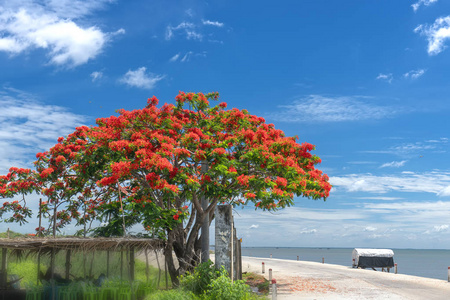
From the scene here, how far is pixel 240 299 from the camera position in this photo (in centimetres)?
1493

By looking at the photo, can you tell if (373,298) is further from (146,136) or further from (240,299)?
(146,136)

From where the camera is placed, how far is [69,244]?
14.4 meters

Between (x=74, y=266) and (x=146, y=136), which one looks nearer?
(x=74, y=266)

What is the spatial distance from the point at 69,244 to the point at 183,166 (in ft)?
21.8

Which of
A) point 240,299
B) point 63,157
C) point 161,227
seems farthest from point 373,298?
point 63,157

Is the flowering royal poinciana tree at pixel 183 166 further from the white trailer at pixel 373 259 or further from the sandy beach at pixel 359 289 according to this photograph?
the white trailer at pixel 373 259

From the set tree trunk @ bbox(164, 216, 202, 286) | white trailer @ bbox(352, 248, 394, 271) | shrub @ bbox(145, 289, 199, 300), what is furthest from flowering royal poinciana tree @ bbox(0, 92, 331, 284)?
white trailer @ bbox(352, 248, 394, 271)

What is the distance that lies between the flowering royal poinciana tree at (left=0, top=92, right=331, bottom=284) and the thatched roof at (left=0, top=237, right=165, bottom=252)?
98.9 inches

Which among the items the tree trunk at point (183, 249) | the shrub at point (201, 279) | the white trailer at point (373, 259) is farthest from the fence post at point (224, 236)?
the white trailer at point (373, 259)

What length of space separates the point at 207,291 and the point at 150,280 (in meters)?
2.37

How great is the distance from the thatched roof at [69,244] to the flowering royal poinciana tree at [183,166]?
2512 millimetres

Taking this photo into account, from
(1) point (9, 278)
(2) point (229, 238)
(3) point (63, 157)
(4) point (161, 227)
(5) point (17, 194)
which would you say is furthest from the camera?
(5) point (17, 194)

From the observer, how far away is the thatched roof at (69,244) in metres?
14.0

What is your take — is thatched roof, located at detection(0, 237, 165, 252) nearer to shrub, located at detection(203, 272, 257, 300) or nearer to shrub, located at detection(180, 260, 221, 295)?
shrub, located at detection(180, 260, 221, 295)
